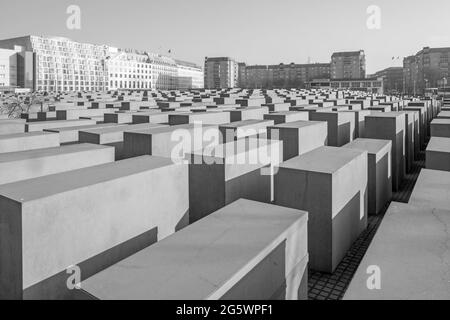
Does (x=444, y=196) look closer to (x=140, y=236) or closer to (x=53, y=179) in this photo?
(x=140, y=236)

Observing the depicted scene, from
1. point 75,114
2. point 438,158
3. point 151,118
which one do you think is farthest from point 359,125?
point 75,114

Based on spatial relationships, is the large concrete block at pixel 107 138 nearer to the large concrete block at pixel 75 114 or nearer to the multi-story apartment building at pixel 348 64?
the large concrete block at pixel 75 114

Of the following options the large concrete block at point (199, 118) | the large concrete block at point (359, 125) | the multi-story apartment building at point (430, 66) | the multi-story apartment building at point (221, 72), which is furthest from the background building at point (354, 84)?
the large concrete block at point (199, 118)

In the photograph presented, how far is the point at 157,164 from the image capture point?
634 centimetres

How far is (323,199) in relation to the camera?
20.3 feet

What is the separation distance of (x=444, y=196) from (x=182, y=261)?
13.6ft

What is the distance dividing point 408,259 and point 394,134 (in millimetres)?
8748

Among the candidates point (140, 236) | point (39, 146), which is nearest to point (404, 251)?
point (140, 236)

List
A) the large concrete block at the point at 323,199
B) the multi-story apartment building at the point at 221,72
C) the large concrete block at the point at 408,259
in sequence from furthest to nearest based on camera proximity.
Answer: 1. the multi-story apartment building at the point at 221,72
2. the large concrete block at the point at 323,199
3. the large concrete block at the point at 408,259

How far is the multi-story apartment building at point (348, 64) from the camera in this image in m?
118

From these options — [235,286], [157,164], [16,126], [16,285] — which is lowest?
[16,285]

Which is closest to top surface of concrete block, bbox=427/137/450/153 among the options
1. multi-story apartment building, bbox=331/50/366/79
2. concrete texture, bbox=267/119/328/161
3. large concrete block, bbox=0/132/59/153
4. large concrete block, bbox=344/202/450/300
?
concrete texture, bbox=267/119/328/161

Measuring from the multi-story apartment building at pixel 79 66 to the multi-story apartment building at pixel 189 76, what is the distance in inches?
481

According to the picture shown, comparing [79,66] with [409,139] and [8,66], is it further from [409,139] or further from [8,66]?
[409,139]
